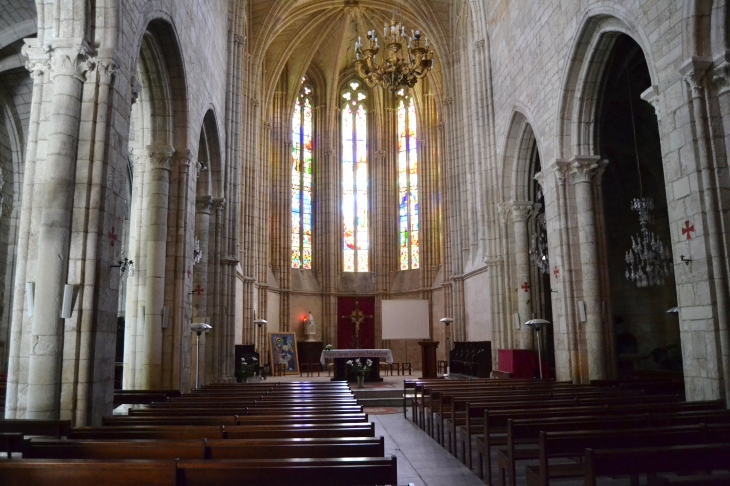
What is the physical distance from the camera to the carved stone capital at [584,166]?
13.0 metres

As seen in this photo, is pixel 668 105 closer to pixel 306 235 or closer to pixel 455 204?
pixel 455 204

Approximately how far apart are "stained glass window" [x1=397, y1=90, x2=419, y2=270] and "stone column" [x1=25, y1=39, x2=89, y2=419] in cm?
2278

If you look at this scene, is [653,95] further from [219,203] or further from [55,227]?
[219,203]

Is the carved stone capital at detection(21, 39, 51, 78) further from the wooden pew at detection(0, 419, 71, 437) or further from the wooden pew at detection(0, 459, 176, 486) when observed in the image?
the wooden pew at detection(0, 459, 176, 486)

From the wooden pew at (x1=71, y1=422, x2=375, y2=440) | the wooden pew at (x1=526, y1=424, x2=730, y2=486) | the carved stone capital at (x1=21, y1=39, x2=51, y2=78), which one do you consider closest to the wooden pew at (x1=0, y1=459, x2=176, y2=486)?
the wooden pew at (x1=71, y1=422, x2=375, y2=440)

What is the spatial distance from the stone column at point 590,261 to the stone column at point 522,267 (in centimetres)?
426

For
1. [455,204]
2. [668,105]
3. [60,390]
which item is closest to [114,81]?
[60,390]

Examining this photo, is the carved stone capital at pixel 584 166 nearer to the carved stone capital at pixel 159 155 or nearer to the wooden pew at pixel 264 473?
the carved stone capital at pixel 159 155

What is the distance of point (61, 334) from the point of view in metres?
7.21

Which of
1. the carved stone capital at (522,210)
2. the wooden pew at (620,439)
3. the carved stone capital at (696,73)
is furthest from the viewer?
the carved stone capital at (522,210)

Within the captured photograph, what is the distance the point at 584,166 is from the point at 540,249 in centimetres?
340

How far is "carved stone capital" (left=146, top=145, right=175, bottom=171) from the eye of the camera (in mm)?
12188

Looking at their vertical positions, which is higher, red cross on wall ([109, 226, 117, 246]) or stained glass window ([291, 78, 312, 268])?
stained glass window ([291, 78, 312, 268])

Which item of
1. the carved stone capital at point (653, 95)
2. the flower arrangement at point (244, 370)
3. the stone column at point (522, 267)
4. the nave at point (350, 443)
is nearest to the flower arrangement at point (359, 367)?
the flower arrangement at point (244, 370)
